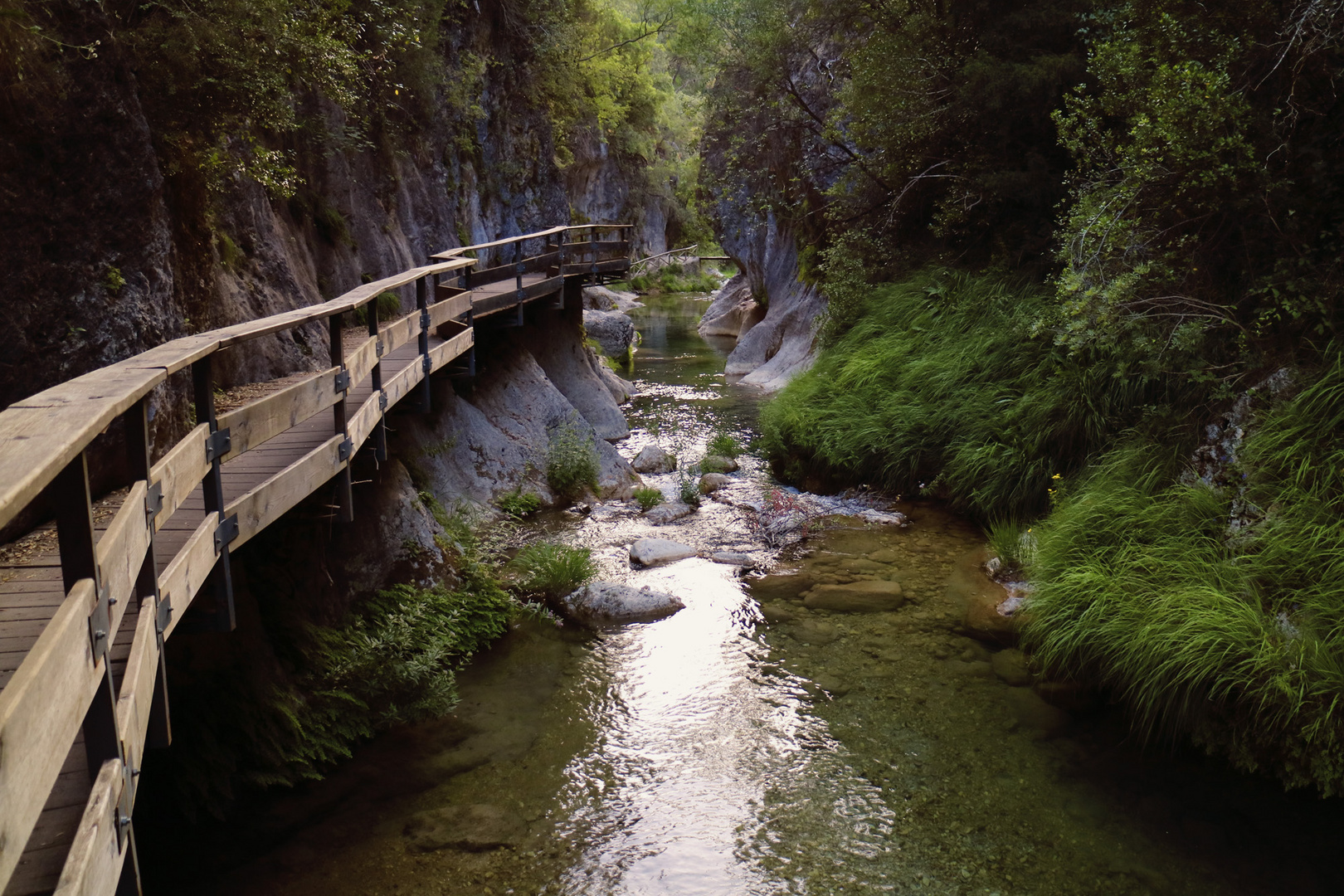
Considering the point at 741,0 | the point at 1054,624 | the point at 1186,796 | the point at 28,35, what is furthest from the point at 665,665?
the point at 741,0

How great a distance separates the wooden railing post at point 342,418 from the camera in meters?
5.60

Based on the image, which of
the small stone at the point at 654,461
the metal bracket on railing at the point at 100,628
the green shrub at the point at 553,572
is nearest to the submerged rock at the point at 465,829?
the metal bracket on railing at the point at 100,628

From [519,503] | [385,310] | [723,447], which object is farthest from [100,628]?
[723,447]

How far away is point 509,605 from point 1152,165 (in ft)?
21.7

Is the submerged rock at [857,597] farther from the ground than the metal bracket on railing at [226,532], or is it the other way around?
the metal bracket on railing at [226,532]

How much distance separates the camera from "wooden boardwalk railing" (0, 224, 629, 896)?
6.15 ft

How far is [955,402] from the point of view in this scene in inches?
454

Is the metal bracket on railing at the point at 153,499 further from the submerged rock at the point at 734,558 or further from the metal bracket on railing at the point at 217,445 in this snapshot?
the submerged rock at the point at 734,558

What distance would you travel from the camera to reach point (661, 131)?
153 feet

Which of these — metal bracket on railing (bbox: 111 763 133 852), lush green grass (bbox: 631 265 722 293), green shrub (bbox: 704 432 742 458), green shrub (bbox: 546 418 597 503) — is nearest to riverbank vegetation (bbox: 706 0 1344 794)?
green shrub (bbox: 704 432 742 458)

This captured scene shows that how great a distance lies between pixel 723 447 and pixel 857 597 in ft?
19.6

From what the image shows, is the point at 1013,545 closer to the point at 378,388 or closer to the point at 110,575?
the point at 378,388

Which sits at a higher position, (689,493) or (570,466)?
(570,466)

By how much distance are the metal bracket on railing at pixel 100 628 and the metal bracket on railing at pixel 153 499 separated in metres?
0.71
